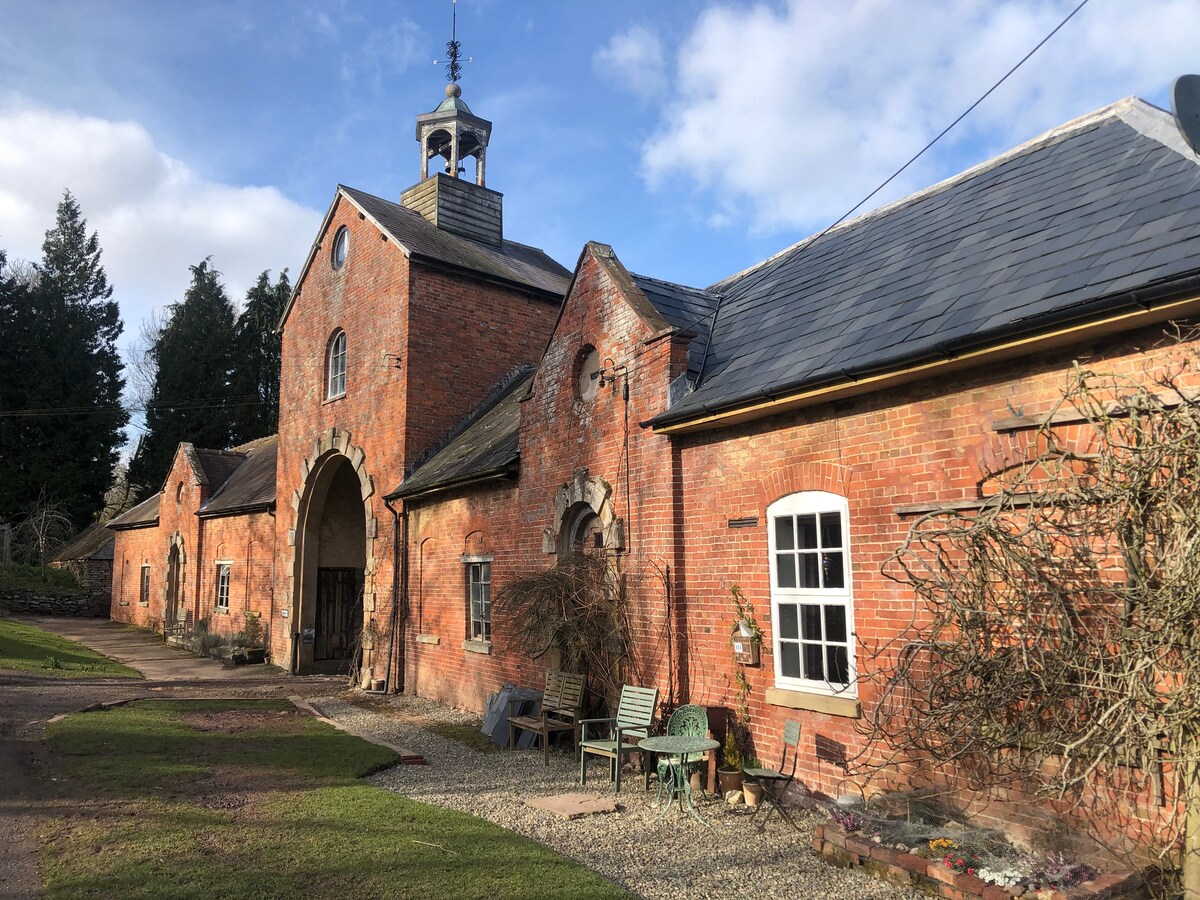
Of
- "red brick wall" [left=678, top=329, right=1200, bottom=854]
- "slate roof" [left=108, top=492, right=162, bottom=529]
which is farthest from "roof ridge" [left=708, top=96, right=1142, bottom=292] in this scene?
"slate roof" [left=108, top=492, right=162, bottom=529]

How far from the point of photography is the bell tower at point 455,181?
67.7ft

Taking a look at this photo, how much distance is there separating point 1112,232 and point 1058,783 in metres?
4.23

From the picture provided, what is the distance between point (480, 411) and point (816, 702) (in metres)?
11.1

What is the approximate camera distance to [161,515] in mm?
30250

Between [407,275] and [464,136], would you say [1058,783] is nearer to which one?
[407,275]

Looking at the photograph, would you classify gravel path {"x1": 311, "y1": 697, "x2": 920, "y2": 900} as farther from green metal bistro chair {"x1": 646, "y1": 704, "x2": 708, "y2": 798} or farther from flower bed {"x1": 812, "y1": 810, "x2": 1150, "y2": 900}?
green metal bistro chair {"x1": 646, "y1": 704, "x2": 708, "y2": 798}

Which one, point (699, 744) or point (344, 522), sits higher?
point (344, 522)

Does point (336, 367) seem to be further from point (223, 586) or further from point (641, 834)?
point (641, 834)

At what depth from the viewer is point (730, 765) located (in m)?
8.27

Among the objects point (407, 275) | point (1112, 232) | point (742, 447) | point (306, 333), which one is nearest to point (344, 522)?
point (306, 333)

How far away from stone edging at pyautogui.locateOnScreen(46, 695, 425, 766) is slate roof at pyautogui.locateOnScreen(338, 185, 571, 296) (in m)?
8.77

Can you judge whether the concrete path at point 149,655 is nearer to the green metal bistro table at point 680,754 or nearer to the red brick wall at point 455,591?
the red brick wall at point 455,591

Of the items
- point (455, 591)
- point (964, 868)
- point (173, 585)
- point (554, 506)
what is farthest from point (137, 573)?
point (964, 868)

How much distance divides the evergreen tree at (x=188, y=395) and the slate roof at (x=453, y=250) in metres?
28.7
